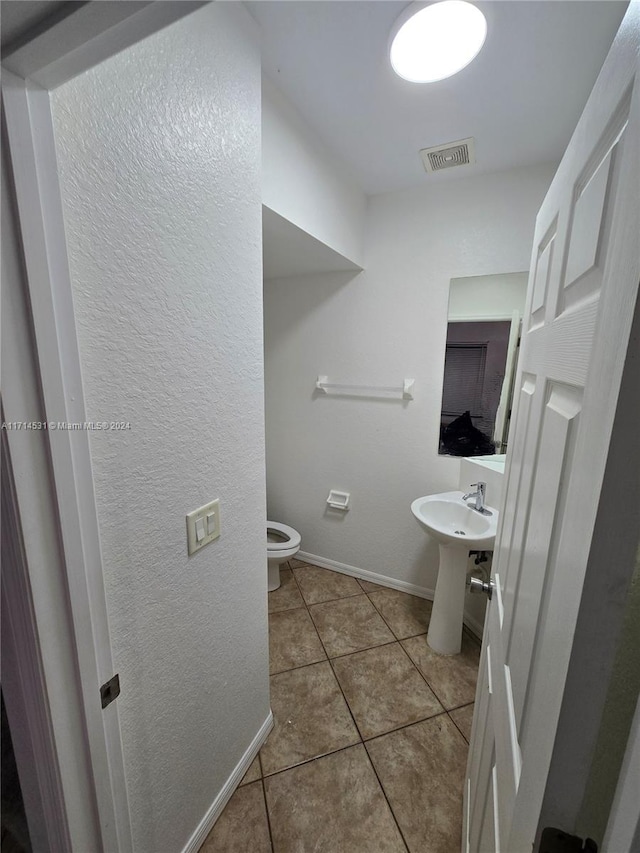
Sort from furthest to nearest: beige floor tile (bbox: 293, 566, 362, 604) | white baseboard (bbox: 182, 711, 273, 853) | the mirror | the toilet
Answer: beige floor tile (bbox: 293, 566, 362, 604), the toilet, the mirror, white baseboard (bbox: 182, 711, 273, 853)

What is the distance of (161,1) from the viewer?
32 cm

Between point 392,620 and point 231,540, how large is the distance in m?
1.44

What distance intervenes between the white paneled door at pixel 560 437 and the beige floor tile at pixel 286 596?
1383 millimetres

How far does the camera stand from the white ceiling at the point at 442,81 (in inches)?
36.9

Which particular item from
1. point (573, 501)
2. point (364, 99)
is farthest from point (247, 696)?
point (364, 99)

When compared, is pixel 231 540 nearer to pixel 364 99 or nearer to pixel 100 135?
pixel 100 135

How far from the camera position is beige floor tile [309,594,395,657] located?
180 cm

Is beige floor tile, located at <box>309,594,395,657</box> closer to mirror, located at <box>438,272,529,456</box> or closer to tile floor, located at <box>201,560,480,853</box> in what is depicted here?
tile floor, located at <box>201,560,480,853</box>

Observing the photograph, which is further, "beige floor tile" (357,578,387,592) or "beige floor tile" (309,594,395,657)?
"beige floor tile" (357,578,387,592)

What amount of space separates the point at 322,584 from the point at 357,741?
0.99 m

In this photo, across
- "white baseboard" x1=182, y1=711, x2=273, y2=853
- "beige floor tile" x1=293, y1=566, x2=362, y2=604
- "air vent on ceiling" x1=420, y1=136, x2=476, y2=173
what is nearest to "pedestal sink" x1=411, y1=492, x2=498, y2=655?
"beige floor tile" x1=293, y1=566, x2=362, y2=604

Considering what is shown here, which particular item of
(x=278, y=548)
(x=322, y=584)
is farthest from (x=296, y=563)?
(x=278, y=548)

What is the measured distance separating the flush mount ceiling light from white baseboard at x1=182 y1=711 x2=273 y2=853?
95.4 inches

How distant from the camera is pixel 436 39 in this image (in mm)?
1020
